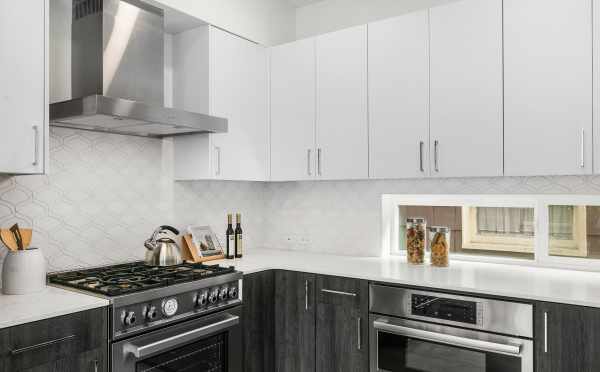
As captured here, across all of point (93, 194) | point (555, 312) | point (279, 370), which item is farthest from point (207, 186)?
point (555, 312)

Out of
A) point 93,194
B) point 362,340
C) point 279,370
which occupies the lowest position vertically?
point 279,370

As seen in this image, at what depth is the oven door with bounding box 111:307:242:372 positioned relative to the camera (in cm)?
190

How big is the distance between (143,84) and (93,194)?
0.69m

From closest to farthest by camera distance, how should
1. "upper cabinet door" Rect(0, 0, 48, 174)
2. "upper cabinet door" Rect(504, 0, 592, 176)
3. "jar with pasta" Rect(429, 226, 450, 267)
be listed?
1. "upper cabinet door" Rect(0, 0, 48, 174)
2. "upper cabinet door" Rect(504, 0, 592, 176)
3. "jar with pasta" Rect(429, 226, 450, 267)

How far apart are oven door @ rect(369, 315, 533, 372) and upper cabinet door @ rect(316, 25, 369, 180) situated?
970 millimetres

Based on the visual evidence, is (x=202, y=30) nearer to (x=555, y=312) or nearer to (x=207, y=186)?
(x=207, y=186)

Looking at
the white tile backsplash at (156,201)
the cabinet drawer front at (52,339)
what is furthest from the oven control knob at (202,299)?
the white tile backsplash at (156,201)

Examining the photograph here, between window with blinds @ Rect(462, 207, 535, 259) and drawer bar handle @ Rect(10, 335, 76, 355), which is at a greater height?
window with blinds @ Rect(462, 207, 535, 259)

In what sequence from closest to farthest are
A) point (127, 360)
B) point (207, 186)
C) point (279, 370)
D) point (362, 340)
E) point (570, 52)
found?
point (127, 360)
point (570, 52)
point (362, 340)
point (279, 370)
point (207, 186)

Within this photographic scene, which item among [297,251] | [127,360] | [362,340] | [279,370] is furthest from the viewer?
[297,251]

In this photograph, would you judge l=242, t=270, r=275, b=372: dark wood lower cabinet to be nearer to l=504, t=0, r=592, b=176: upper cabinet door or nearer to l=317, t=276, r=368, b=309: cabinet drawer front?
l=317, t=276, r=368, b=309: cabinet drawer front

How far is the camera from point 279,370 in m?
2.79

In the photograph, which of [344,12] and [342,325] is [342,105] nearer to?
[344,12]

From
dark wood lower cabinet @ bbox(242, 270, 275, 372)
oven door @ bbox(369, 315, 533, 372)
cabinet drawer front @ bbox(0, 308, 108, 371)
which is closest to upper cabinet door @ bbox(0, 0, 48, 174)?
cabinet drawer front @ bbox(0, 308, 108, 371)
